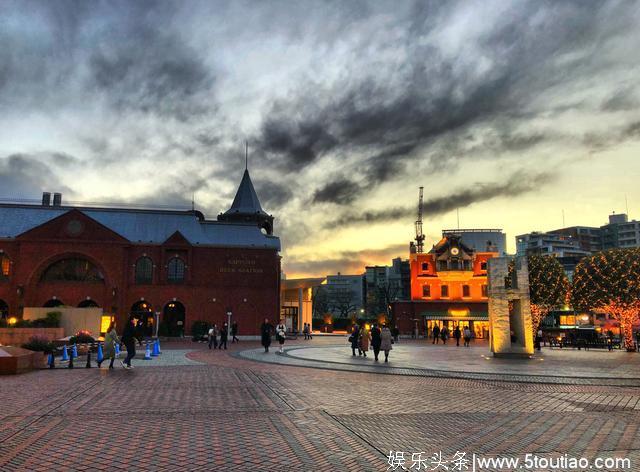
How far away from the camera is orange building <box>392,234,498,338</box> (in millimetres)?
63875

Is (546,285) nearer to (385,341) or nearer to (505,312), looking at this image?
(505,312)

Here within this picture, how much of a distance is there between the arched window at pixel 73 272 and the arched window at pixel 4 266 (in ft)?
10.5

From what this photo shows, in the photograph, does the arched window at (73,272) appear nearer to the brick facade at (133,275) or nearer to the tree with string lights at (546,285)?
the brick facade at (133,275)

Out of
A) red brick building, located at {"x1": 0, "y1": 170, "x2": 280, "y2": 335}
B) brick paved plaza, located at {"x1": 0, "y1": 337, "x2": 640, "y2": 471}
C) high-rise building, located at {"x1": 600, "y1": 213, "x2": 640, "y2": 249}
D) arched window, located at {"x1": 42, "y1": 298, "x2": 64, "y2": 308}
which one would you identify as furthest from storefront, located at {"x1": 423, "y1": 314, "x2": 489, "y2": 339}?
high-rise building, located at {"x1": 600, "y1": 213, "x2": 640, "y2": 249}

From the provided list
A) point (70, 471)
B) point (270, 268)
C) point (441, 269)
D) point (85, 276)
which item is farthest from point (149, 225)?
point (70, 471)

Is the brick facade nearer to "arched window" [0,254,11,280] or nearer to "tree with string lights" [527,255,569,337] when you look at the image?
"arched window" [0,254,11,280]

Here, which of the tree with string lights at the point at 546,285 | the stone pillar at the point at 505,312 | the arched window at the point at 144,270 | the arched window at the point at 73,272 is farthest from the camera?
the arched window at the point at 144,270

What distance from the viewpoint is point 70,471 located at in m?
6.62

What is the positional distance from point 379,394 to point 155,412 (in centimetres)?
580

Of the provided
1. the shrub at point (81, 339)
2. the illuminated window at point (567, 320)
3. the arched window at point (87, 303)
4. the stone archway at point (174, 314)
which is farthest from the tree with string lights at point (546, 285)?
the arched window at point (87, 303)

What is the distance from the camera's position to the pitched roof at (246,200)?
69.6m

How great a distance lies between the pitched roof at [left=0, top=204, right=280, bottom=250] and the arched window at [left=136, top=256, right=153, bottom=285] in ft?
6.95

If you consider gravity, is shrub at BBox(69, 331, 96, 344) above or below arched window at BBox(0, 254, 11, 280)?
below

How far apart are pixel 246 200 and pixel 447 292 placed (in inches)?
1201
